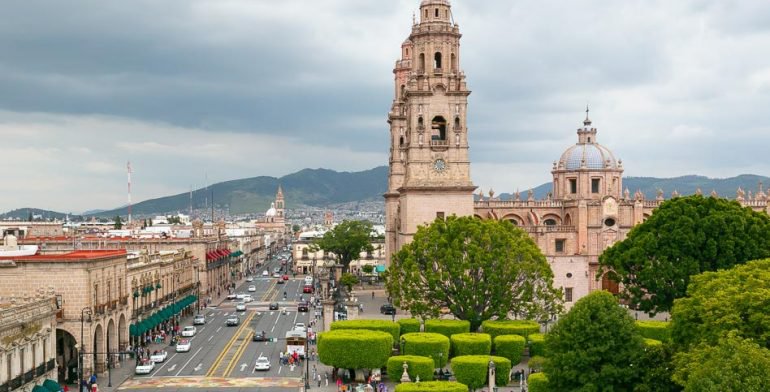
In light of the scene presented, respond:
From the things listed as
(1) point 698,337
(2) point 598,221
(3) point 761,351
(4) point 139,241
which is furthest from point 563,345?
(4) point 139,241

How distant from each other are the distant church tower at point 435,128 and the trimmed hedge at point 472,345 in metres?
22.5

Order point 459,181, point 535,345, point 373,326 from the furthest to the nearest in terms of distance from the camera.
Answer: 1. point 459,181
2. point 373,326
3. point 535,345

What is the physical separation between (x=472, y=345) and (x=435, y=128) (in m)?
32.1

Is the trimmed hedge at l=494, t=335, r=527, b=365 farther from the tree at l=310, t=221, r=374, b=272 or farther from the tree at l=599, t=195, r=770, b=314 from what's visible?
the tree at l=310, t=221, r=374, b=272

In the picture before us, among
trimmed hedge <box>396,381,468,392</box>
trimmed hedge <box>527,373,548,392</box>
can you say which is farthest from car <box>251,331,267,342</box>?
trimmed hedge <box>527,373,548,392</box>

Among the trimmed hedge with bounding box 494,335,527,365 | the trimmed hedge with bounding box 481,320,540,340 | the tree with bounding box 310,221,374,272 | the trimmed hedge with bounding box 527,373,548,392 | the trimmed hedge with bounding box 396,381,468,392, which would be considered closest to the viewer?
the trimmed hedge with bounding box 527,373,548,392

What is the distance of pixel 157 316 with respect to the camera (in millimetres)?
82250

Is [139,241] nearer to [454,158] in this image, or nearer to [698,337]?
[454,158]

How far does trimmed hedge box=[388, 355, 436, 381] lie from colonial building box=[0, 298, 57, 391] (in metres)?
19.8

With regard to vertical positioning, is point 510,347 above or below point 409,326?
below

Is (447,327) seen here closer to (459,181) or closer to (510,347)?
(510,347)

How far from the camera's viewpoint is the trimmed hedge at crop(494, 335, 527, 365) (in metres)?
62.3

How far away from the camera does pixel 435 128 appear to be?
89375mm

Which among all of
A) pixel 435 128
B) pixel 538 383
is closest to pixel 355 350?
pixel 538 383
